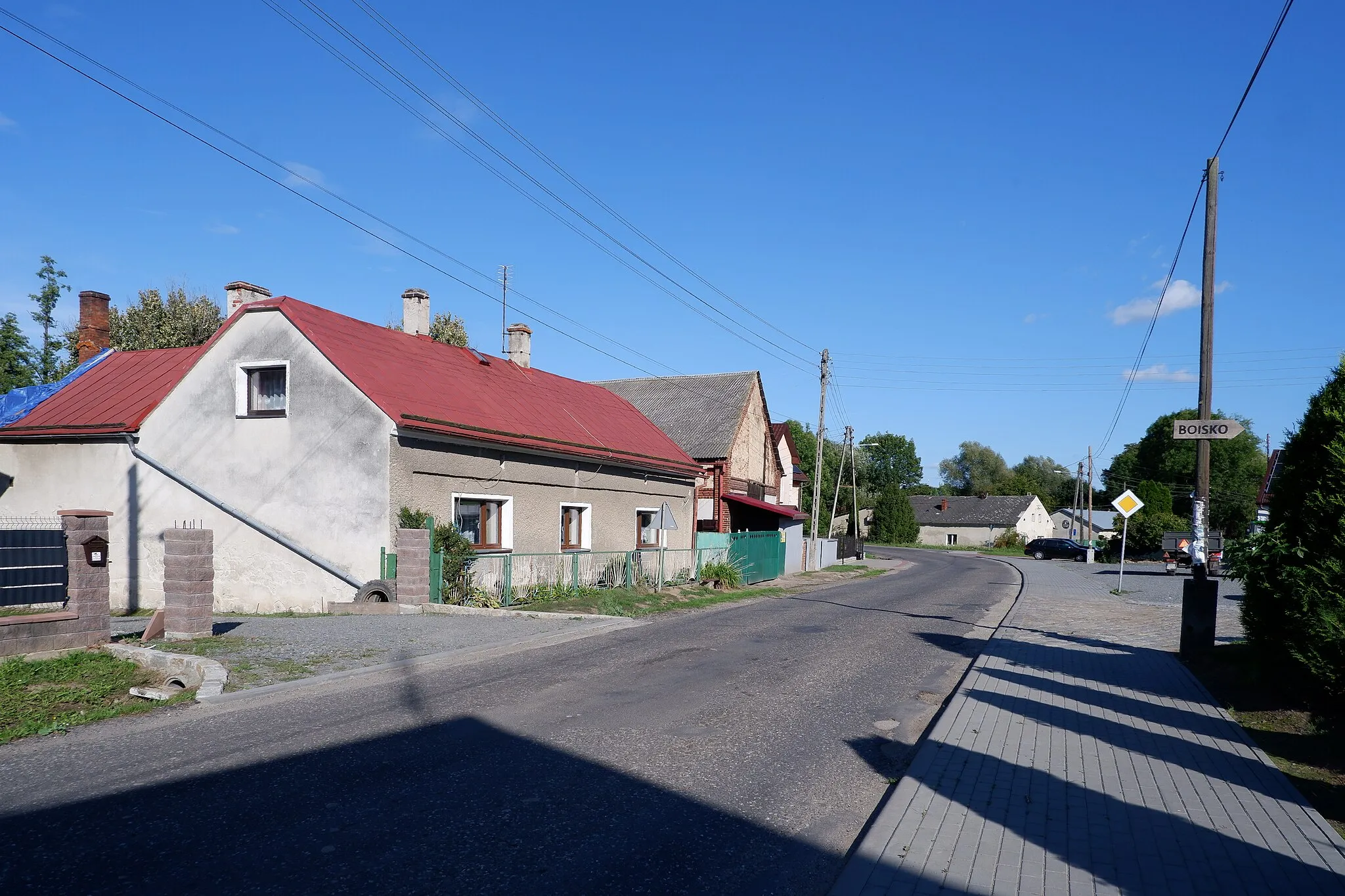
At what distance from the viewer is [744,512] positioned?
33500 mm

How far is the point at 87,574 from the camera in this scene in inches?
393

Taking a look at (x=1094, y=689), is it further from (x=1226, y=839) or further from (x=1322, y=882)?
(x=1322, y=882)

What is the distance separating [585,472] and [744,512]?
12.6 metres

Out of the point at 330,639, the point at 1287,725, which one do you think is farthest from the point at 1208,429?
the point at 330,639

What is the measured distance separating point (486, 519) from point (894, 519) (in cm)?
7157

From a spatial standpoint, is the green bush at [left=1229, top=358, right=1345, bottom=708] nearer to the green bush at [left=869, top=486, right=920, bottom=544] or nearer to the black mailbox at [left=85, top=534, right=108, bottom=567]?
the black mailbox at [left=85, top=534, right=108, bottom=567]

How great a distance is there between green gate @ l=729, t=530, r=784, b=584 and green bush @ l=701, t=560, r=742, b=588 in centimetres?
120

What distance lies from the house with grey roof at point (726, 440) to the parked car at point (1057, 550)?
2803 centimetres

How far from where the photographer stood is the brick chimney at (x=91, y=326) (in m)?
24.4

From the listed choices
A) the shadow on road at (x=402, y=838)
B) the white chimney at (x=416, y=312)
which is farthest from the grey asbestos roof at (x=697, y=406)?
the shadow on road at (x=402, y=838)

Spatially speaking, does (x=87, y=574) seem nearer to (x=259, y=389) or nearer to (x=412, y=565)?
(x=412, y=565)

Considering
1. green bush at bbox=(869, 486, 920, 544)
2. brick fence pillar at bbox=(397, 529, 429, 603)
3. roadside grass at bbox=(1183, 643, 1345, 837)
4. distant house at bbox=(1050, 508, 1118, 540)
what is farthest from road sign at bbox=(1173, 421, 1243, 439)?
distant house at bbox=(1050, 508, 1118, 540)

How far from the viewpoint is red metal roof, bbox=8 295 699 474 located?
1741cm

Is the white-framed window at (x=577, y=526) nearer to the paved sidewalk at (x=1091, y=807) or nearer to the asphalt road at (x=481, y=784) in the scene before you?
the asphalt road at (x=481, y=784)
